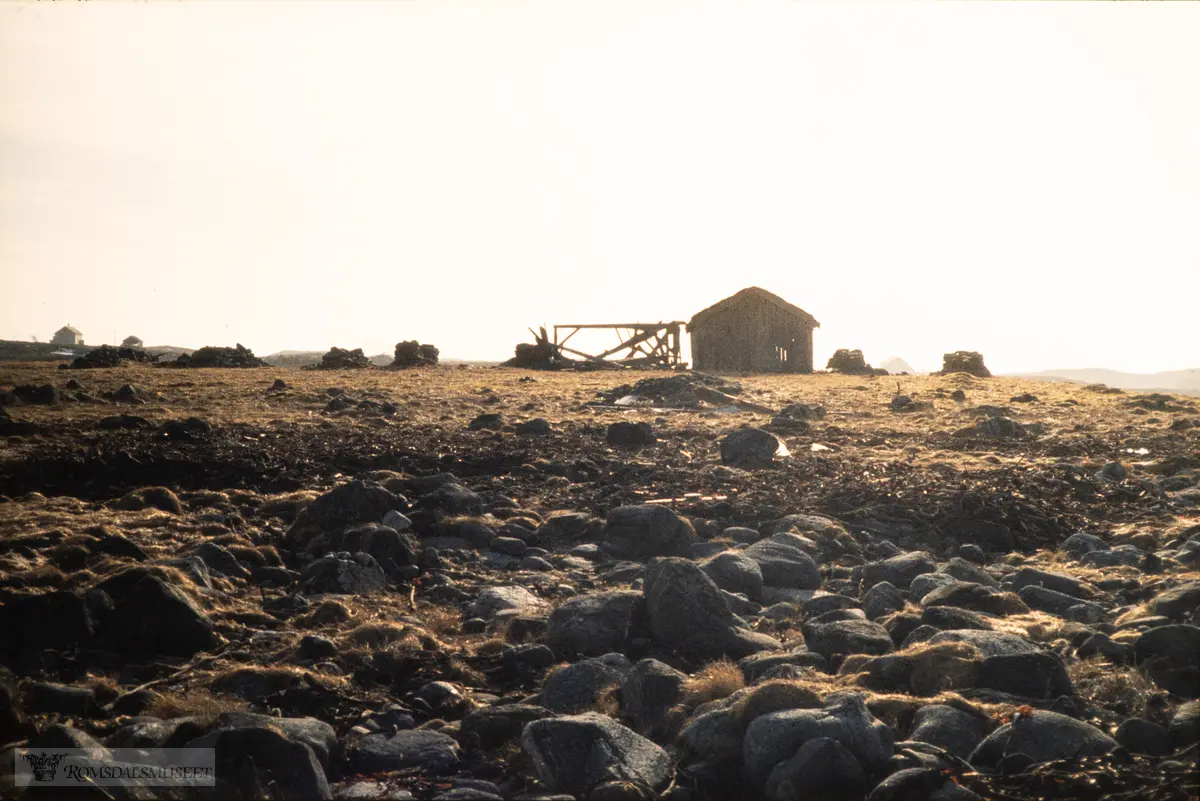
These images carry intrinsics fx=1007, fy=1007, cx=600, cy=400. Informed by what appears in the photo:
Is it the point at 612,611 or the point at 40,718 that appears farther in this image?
the point at 612,611

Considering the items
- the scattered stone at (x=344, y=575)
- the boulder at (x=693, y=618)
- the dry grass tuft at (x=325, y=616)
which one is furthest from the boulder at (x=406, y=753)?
the scattered stone at (x=344, y=575)

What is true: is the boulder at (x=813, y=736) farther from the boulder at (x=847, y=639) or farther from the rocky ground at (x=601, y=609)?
the boulder at (x=847, y=639)

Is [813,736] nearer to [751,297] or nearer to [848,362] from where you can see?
[751,297]

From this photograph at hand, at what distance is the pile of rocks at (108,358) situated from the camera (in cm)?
2923

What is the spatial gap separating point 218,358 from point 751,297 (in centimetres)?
1912

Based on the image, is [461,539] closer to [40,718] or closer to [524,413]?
[40,718]

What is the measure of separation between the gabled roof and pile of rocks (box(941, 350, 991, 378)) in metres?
5.42

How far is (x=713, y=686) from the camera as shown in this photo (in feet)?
21.9

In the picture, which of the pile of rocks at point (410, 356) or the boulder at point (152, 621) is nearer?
the boulder at point (152, 621)

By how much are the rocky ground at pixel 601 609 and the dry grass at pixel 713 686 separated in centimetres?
2

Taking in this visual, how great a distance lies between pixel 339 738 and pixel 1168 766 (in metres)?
4.70

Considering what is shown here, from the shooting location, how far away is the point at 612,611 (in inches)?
310

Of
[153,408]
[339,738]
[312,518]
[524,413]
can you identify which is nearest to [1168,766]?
[339,738]

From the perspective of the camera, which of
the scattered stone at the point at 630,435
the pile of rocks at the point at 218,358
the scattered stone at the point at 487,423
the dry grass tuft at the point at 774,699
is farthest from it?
the pile of rocks at the point at 218,358
